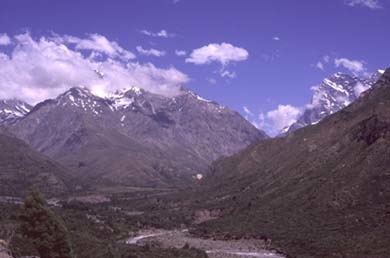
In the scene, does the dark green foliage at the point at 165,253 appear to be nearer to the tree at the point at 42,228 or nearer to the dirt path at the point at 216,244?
the dirt path at the point at 216,244

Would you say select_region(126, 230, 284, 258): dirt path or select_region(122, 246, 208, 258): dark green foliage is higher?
select_region(126, 230, 284, 258): dirt path

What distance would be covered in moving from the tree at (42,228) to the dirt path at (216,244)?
85900mm

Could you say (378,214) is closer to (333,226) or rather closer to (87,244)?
(333,226)

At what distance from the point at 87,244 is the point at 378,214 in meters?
77.5

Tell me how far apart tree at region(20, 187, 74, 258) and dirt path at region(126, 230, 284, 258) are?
85.9 metres

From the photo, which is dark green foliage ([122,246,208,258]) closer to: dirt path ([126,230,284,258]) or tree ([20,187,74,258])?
dirt path ([126,230,284,258])

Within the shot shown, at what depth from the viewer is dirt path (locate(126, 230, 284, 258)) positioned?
15438 centimetres

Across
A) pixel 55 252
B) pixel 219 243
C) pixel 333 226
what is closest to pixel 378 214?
pixel 333 226

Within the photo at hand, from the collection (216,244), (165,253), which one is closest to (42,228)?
(165,253)

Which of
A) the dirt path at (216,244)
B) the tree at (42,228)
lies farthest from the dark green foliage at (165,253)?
the tree at (42,228)

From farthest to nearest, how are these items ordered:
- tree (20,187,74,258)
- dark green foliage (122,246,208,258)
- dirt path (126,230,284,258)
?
dirt path (126,230,284,258), dark green foliage (122,246,208,258), tree (20,187,74,258)

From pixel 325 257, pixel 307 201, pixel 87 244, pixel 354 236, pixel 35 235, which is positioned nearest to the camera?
pixel 35 235

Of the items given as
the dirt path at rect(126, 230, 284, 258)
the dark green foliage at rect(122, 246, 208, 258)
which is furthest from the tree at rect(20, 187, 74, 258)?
the dirt path at rect(126, 230, 284, 258)

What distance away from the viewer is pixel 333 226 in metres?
171
